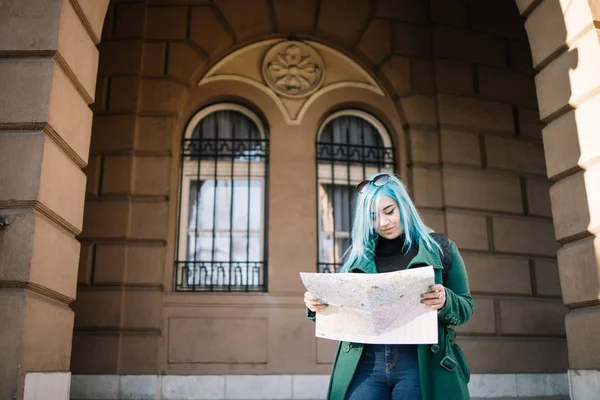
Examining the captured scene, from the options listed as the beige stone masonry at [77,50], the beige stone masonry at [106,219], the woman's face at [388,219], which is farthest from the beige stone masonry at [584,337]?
the beige stone masonry at [106,219]

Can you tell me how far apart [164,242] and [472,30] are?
5638mm

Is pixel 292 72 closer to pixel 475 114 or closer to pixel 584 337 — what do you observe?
pixel 475 114

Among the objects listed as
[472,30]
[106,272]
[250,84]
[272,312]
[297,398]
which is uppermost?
[472,30]

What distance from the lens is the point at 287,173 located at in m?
8.79

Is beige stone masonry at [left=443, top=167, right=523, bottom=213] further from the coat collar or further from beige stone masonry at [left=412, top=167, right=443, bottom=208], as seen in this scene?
the coat collar

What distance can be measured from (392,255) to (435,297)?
1.51ft

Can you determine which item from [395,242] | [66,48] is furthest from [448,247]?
[66,48]

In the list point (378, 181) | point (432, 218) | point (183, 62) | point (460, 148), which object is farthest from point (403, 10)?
point (378, 181)

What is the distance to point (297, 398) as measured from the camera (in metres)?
7.95

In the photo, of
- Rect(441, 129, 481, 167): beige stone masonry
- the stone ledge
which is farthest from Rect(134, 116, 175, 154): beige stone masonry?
Rect(441, 129, 481, 167): beige stone masonry

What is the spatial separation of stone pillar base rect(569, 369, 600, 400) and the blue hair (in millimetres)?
2341

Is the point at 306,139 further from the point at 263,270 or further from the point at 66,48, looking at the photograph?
the point at 66,48

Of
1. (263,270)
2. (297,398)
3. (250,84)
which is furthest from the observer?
(250,84)

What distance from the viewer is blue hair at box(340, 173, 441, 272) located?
130 inches
